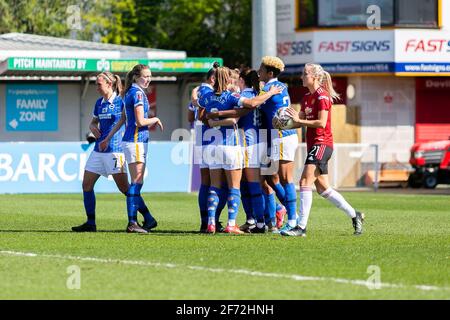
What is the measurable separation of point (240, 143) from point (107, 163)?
1723mm

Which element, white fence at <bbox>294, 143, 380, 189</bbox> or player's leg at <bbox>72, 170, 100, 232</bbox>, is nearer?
player's leg at <bbox>72, 170, 100, 232</bbox>

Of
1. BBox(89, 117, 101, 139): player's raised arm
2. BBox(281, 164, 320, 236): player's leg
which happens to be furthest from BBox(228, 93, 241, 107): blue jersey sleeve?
BBox(89, 117, 101, 139): player's raised arm

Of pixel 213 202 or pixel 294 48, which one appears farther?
pixel 294 48

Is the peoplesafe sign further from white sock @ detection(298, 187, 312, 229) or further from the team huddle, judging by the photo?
white sock @ detection(298, 187, 312, 229)

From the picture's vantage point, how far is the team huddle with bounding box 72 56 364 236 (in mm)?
13680

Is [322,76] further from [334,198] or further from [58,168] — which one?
[58,168]

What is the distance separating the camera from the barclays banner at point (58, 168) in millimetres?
26078

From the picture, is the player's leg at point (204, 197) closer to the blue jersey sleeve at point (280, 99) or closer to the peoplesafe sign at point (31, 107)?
the blue jersey sleeve at point (280, 99)

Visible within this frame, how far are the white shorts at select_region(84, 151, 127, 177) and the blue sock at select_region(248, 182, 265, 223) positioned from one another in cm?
163

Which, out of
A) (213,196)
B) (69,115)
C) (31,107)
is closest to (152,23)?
(69,115)

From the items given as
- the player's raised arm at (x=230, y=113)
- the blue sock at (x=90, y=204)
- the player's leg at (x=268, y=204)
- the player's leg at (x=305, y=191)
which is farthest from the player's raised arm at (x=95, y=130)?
the player's leg at (x=305, y=191)

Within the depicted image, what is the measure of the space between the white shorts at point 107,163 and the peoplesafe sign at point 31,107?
67.6ft

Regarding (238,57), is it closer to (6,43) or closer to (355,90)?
(355,90)

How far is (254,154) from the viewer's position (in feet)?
46.8
